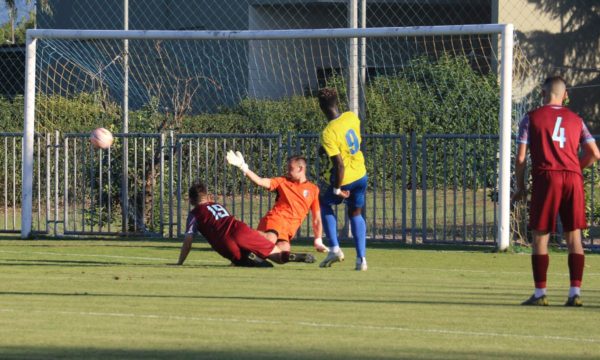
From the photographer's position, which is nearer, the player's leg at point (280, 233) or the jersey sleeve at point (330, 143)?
the jersey sleeve at point (330, 143)

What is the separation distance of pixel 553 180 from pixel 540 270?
0.74 metres

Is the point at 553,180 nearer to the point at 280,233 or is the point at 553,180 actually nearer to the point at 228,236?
the point at 228,236

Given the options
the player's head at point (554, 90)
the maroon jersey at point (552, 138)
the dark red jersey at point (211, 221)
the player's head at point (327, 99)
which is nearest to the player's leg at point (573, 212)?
the maroon jersey at point (552, 138)

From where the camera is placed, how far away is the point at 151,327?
8.82 meters

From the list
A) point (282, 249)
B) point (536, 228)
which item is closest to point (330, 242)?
point (282, 249)

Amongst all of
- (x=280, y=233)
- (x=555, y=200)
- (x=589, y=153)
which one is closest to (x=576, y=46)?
(x=280, y=233)

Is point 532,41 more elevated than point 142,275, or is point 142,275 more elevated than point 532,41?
point 532,41

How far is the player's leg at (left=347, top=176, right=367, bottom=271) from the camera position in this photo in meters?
14.0

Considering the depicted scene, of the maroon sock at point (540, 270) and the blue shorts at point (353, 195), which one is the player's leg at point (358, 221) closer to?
the blue shorts at point (353, 195)

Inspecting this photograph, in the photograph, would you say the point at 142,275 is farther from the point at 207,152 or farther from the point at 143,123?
the point at 143,123

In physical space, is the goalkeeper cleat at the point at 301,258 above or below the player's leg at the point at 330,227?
below

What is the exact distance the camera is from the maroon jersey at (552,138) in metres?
10.7

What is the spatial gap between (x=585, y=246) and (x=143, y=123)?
27.5 feet

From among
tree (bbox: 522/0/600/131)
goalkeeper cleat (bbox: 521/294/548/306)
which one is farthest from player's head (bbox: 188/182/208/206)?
tree (bbox: 522/0/600/131)
